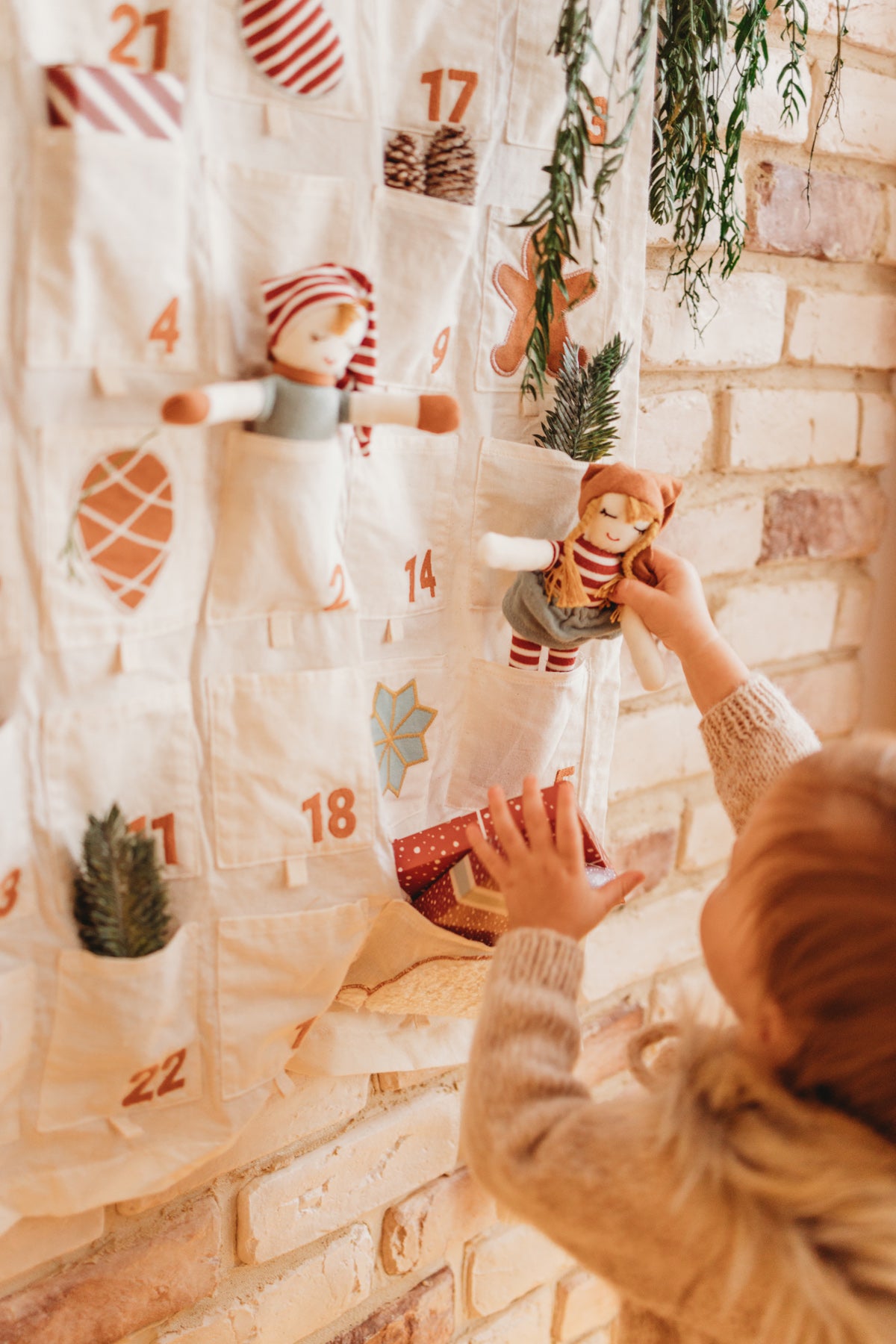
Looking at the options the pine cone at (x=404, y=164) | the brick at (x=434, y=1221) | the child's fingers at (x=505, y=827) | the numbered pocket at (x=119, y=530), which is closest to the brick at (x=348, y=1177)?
the brick at (x=434, y=1221)

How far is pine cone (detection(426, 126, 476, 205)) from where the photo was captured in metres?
0.62

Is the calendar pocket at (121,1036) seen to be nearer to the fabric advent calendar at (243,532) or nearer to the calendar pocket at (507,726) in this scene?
the fabric advent calendar at (243,532)

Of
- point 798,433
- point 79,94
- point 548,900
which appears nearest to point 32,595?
point 79,94

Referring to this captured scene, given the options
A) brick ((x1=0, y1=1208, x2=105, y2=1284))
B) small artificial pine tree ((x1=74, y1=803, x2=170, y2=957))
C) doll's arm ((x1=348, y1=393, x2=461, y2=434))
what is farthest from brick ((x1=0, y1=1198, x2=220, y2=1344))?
doll's arm ((x1=348, y1=393, x2=461, y2=434))

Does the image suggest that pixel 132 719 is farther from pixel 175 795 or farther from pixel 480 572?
pixel 480 572

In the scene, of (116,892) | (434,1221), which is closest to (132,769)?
(116,892)

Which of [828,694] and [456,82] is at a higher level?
[456,82]

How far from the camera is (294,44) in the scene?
547 mm

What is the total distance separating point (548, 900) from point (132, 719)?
0.27m

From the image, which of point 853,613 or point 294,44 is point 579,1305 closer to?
point 853,613

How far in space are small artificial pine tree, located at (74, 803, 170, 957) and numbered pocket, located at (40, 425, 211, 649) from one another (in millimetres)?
112

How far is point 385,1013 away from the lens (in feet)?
2.63

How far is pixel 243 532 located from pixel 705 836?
0.64 meters

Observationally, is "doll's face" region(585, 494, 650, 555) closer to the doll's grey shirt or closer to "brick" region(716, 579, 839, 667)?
the doll's grey shirt
